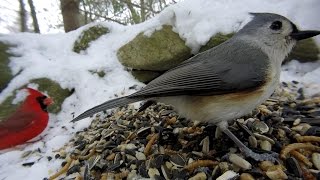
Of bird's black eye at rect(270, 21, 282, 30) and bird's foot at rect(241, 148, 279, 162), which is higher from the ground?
bird's black eye at rect(270, 21, 282, 30)

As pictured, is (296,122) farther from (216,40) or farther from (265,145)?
(216,40)

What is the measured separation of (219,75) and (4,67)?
2852 mm

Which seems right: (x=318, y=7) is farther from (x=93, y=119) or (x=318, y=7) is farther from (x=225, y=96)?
(x=93, y=119)

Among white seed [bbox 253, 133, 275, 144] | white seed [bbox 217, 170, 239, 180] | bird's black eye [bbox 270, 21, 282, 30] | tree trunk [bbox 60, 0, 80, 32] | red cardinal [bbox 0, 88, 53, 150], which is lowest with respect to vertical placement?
white seed [bbox 217, 170, 239, 180]

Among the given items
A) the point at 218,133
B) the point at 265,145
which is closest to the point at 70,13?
the point at 218,133

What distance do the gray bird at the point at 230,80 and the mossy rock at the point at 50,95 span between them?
5.53ft

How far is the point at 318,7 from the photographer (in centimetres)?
333

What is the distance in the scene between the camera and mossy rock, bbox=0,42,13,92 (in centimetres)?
368

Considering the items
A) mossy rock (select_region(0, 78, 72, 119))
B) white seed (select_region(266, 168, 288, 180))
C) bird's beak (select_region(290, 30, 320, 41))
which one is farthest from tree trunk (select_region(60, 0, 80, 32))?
white seed (select_region(266, 168, 288, 180))

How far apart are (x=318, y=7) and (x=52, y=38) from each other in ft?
10.3

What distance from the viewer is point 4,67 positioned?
3.83m

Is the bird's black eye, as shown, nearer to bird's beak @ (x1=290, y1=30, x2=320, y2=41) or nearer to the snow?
bird's beak @ (x1=290, y1=30, x2=320, y2=41)

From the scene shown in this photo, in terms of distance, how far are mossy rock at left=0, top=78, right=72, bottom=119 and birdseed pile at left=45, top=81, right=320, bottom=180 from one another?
90 cm

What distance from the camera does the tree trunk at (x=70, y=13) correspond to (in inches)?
200
